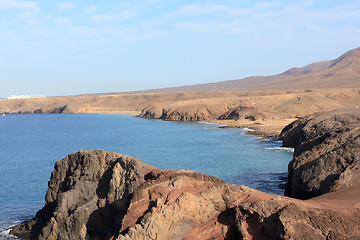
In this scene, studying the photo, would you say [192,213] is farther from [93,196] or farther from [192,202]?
[93,196]

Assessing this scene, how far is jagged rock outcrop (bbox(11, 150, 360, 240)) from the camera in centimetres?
1416

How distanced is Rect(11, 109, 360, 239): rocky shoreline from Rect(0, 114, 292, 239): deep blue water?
6.06 metres

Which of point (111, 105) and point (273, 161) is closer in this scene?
point (273, 161)

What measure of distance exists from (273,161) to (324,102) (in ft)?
220

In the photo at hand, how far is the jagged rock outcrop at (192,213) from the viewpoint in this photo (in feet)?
46.4

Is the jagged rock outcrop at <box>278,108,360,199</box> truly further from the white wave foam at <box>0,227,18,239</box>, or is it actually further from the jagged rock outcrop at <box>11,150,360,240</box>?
the white wave foam at <box>0,227,18,239</box>

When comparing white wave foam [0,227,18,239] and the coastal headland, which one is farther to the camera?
white wave foam [0,227,18,239]

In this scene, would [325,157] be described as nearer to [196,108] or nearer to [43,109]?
[196,108]

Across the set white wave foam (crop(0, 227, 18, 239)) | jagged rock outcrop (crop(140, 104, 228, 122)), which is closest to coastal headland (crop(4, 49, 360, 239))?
white wave foam (crop(0, 227, 18, 239))

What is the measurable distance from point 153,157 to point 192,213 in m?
35.5

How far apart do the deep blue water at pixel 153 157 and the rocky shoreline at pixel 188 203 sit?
6055mm

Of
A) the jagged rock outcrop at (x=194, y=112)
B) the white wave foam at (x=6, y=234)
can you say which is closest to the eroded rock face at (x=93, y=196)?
the white wave foam at (x=6, y=234)

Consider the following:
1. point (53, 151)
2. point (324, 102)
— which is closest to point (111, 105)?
point (324, 102)

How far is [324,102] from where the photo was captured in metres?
105
